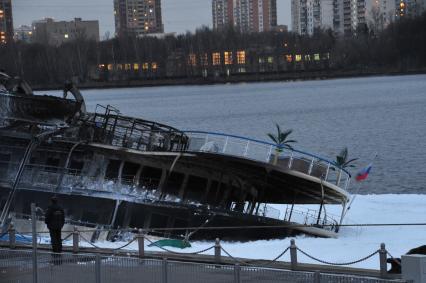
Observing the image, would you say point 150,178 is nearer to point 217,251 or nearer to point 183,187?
point 183,187

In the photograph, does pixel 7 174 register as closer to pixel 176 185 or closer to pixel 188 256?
pixel 176 185

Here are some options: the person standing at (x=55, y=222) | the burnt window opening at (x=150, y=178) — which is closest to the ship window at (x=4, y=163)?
the burnt window opening at (x=150, y=178)

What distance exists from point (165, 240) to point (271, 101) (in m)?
143

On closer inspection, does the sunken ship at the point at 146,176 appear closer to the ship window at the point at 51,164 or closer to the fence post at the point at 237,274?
the ship window at the point at 51,164

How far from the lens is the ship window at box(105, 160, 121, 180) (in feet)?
104

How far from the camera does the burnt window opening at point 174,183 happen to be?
31422mm

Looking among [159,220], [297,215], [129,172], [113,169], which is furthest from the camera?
[297,215]

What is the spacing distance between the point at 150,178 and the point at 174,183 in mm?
868

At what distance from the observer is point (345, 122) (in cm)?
11319

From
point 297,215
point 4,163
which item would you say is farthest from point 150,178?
point 297,215

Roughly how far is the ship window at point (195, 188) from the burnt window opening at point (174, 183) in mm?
327

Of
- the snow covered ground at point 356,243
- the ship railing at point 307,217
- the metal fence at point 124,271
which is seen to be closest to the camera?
the metal fence at point 124,271

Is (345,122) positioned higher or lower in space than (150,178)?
lower

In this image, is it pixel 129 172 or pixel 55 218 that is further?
pixel 129 172
